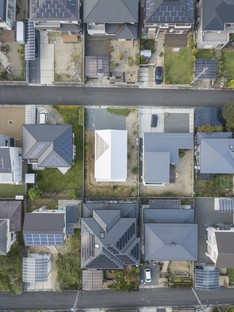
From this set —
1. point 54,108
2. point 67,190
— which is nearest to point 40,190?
point 67,190

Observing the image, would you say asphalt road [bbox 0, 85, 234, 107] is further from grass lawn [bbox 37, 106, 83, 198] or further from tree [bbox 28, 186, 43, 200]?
tree [bbox 28, 186, 43, 200]

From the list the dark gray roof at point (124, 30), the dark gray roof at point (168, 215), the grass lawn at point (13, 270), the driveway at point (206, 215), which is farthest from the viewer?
the driveway at point (206, 215)

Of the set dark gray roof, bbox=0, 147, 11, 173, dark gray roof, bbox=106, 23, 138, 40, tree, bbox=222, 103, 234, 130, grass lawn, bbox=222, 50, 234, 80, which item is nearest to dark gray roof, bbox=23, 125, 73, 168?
dark gray roof, bbox=0, 147, 11, 173

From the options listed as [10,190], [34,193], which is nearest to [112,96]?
[34,193]

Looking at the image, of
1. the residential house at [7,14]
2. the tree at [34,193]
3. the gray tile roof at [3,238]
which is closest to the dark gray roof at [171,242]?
the tree at [34,193]

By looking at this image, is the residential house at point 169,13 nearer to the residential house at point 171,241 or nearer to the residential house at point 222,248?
the residential house at point 171,241

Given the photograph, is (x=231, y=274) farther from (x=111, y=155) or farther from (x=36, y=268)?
(x=36, y=268)

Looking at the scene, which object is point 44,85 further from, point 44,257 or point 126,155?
point 44,257
